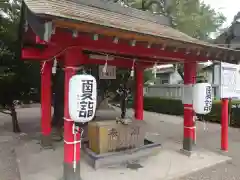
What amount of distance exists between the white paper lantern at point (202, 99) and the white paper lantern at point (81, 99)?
2.98m

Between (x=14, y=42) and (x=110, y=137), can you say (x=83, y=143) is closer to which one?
(x=110, y=137)

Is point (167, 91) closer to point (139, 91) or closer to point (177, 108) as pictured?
point (177, 108)

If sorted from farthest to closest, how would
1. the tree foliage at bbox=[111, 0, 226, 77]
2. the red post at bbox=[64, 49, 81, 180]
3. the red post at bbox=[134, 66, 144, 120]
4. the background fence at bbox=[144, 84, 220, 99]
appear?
1. the background fence at bbox=[144, 84, 220, 99]
2. the tree foliage at bbox=[111, 0, 226, 77]
3. the red post at bbox=[134, 66, 144, 120]
4. the red post at bbox=[64, 49, 81, 180]

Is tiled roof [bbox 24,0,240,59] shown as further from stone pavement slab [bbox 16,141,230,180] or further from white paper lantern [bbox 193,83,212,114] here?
stone pavement slab [bbox 16,141,230,180]

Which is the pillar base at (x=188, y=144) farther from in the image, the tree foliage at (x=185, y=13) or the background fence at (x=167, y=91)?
the background fence at (x=167, y=91)

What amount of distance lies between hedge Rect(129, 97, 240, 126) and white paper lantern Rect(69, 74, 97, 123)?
947cm

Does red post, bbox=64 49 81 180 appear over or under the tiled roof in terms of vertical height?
under

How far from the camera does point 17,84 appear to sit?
28.0ft

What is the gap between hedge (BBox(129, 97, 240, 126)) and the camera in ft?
35.6

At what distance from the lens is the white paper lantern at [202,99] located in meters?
5.44

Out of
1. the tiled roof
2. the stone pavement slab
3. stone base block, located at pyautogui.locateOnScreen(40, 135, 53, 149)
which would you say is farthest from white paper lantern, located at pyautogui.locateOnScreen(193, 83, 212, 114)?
stone base block, located at pyautogui.locateOnScreen(40, 135, 53, 149)

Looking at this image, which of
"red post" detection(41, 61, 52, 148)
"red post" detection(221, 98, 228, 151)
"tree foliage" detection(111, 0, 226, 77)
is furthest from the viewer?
"tree foliage" detection(111, 0, 226, 77)

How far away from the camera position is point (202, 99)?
17.9 feet

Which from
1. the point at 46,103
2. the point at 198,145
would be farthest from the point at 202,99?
the point at 46,103
